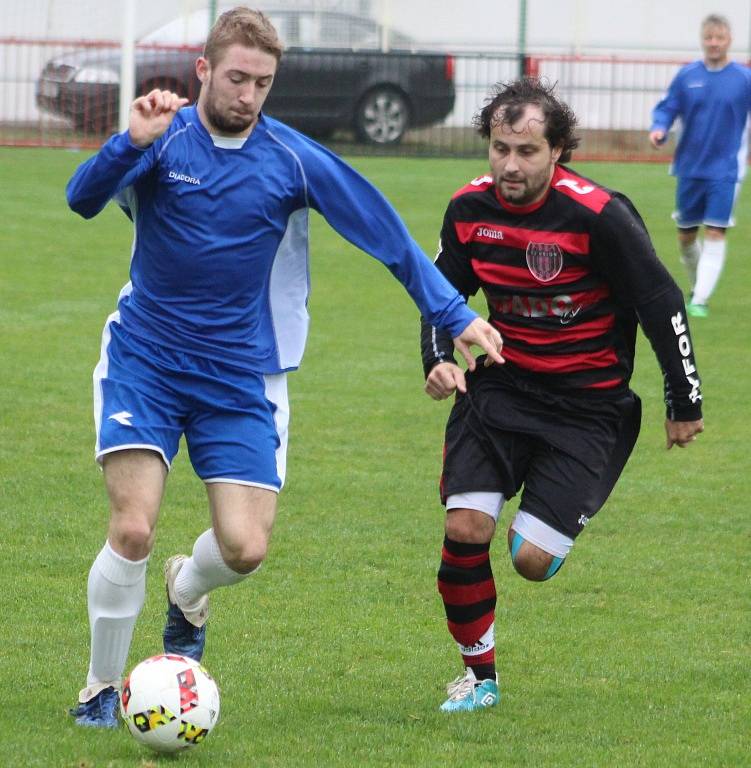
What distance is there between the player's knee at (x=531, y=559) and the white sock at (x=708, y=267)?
8.29m

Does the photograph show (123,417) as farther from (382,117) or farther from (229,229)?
(382,117)

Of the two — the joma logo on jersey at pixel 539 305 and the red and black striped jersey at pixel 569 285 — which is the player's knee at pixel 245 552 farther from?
the joma logo on jersey at pixel 539 305

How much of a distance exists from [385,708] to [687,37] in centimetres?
2549

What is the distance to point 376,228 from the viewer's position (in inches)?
203

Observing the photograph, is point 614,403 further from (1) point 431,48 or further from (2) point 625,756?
(1) point 431,48

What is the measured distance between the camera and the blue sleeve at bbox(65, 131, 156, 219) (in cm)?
481

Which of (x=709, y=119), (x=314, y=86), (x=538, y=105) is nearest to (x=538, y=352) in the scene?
(x=538, y=105)

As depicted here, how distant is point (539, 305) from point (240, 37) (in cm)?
137

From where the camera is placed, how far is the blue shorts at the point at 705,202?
13367mm

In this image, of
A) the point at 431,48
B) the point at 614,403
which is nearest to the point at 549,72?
the point at 431,48

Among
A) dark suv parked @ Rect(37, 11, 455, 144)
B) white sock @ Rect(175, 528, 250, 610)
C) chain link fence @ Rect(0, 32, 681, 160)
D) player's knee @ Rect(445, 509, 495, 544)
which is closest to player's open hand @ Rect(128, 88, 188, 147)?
white sock @ Rect(175, 528, 250, 610)

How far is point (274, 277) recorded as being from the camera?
5352mm

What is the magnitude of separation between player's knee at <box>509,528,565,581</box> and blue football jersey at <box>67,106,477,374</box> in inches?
32.6

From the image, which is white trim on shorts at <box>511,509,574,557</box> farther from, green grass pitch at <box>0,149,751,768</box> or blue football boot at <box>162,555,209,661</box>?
blue football boot at <box>162,555,209,661</box>
